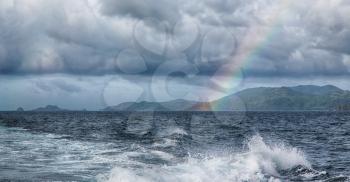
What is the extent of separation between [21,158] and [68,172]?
6.68 metres

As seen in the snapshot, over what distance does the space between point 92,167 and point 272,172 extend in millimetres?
9284

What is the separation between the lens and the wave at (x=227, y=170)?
18734 millimetres

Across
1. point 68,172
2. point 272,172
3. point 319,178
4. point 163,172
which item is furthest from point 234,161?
point 68,172

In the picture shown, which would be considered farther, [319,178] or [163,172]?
[319,178]

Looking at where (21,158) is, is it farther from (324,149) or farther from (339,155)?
(324,149)

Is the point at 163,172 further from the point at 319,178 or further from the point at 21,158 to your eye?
the point at 21,158

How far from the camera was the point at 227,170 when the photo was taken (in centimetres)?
2231

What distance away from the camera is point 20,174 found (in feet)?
65.8

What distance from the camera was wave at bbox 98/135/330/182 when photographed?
18734mm

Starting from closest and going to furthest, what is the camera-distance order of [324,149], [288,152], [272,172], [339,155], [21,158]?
[272,172]
[21,158]
[288,152]
[339,155]
[324,149]

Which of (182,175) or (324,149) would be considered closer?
(182,175)

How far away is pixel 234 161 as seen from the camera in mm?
25547

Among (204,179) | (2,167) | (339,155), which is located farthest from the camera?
(339,155)

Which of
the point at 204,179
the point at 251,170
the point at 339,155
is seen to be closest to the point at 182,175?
the point at 204,179
